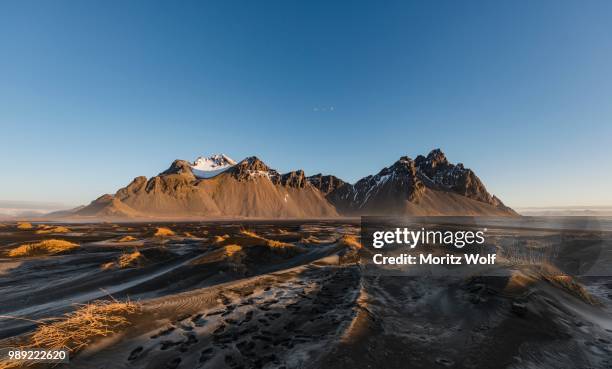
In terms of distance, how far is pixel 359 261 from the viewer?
49.0 feet

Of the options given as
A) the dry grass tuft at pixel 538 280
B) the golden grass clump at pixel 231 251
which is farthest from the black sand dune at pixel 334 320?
the golden grass clump at pixel 231 251

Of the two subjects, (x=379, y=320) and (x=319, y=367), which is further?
(x=379, y=320)

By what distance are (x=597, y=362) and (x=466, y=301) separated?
2.69 metres

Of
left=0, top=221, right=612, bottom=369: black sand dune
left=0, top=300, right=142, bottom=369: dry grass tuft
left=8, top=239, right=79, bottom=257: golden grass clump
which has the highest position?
left=0, top=300, right=142, bottom=369: dry grass tuft

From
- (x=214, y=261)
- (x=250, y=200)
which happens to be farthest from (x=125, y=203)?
(x=214, y=261)

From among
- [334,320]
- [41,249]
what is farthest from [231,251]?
[41,249]

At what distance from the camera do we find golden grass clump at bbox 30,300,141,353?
461cm

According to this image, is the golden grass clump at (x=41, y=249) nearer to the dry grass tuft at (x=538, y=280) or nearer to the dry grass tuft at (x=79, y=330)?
the dry grass tuft at (x=79, y=330)

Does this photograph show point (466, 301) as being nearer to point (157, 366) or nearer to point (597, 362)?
point (597, 362)

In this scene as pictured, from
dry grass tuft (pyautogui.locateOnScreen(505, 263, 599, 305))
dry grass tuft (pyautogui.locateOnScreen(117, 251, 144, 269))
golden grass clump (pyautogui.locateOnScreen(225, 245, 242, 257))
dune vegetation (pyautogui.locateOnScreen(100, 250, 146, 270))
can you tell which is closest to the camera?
dry grass tuft (pyautogui.locateOnScreen(505, 263, 599, 305))

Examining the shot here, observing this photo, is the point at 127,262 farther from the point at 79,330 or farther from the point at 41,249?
the point at 41,249

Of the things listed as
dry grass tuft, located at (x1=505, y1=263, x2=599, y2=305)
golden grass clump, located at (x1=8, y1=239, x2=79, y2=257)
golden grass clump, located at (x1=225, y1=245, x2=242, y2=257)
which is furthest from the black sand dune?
golden grass clump, located at (x1=8, y1=239, x2=79, y2=257)

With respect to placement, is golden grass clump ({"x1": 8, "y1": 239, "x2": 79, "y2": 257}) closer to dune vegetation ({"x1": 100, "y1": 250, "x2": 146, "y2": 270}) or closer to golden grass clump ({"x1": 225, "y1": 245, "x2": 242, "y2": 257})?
dune vegetation ({"x1": 100, "y1": 250, "x2": 146, "y2": 270})

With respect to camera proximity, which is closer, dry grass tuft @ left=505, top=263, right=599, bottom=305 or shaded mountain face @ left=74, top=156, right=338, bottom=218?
dry grass tuft @ left=505, top=263, right=599, bottom=305
